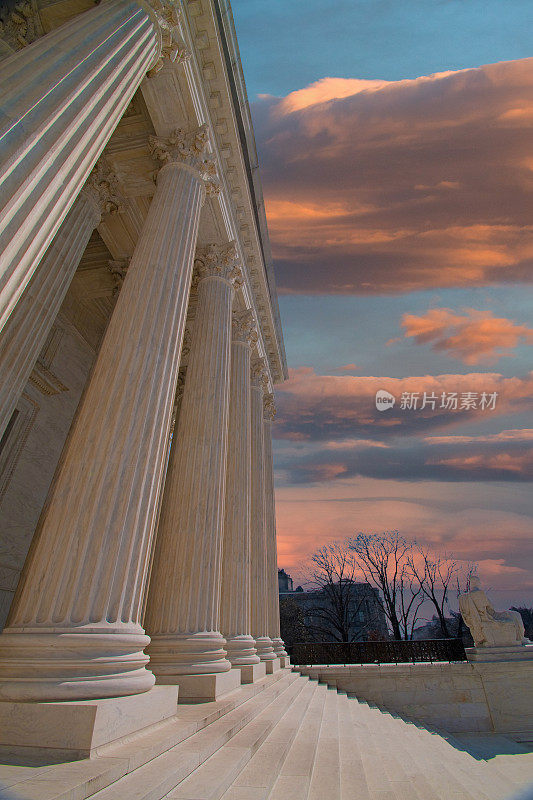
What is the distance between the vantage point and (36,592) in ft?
24.3

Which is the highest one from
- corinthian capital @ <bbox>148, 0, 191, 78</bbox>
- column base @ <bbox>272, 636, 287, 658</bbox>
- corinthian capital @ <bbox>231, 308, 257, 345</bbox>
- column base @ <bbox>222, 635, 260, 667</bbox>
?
corinthian capital @ <bbox>231, 308, 257, 345</bbox>

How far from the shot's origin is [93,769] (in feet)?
17.0

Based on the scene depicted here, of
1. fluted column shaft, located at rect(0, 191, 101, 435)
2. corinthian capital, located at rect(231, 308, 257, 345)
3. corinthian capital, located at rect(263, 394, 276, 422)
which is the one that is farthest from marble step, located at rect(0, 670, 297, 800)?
corinthian capital, located at rect(263, 394, 276, 422)

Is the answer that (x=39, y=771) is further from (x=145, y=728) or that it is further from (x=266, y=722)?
(x=266, y=722)

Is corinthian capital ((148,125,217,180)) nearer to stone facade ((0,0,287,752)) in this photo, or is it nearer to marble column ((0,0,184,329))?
stone facade ((0,0,287,752))

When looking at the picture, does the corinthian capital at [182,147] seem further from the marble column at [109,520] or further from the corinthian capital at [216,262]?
the corinthian capital at [216,262]

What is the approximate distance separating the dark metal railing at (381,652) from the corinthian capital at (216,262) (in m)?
37.5

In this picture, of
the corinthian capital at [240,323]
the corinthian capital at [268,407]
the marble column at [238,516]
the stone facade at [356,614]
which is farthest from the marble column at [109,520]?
the stone facade at [356,614]

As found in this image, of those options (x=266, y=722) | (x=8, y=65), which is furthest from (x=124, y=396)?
(x=266, y=722)

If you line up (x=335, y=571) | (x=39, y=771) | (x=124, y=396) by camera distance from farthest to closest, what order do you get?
(x=335, y=571)
(x=124, y=396)
(x=39, y=771)

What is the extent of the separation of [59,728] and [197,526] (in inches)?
325

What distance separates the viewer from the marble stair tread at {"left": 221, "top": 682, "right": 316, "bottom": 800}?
613 centimetres

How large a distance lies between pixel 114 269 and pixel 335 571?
220 feet

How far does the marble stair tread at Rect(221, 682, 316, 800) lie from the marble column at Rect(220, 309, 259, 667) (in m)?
5.76
